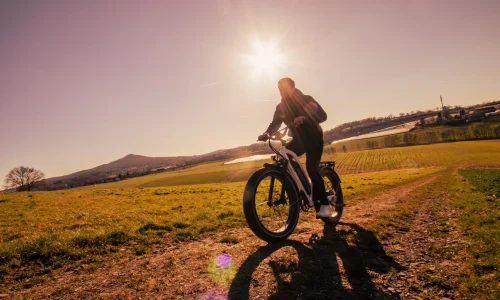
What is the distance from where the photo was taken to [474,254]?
384 centimetres

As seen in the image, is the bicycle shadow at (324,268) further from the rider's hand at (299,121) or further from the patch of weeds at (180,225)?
the patch of weeds at (180,225)

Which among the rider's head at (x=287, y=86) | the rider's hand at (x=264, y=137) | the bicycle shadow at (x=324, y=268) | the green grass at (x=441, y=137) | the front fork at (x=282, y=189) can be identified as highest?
the rider's head at (x=287, y=86)

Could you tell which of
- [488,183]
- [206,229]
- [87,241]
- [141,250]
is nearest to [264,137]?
[206,229]

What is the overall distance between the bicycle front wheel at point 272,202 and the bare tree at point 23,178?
274ft

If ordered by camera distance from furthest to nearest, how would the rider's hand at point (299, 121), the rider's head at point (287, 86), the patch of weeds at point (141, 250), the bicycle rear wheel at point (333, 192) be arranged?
the bicycle rear wheel at point (333, 192) → the rider's head at point (287, 86) → the rider's hand at point (299, 121) → the patch of weeds at point (141, 250)

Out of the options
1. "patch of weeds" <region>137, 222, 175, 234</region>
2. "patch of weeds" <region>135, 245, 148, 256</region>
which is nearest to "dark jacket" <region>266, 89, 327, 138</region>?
"patch of weeds" <region>135, 245, 148, 256</region>

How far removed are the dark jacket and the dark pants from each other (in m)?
0.10

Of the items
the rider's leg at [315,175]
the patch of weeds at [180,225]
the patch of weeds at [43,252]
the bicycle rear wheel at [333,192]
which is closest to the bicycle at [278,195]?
the rider's leg at [315,175]

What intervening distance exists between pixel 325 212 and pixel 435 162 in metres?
79.0

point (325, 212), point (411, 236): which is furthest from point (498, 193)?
point (325, 212)

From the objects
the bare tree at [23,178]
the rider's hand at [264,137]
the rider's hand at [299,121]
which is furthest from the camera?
the bare tree at [23,178]

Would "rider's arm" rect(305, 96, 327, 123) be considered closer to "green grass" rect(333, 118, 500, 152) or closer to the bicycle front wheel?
the bicycle front wheel

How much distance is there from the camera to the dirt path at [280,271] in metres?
2.96

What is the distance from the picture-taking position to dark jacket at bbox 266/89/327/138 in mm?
5852
